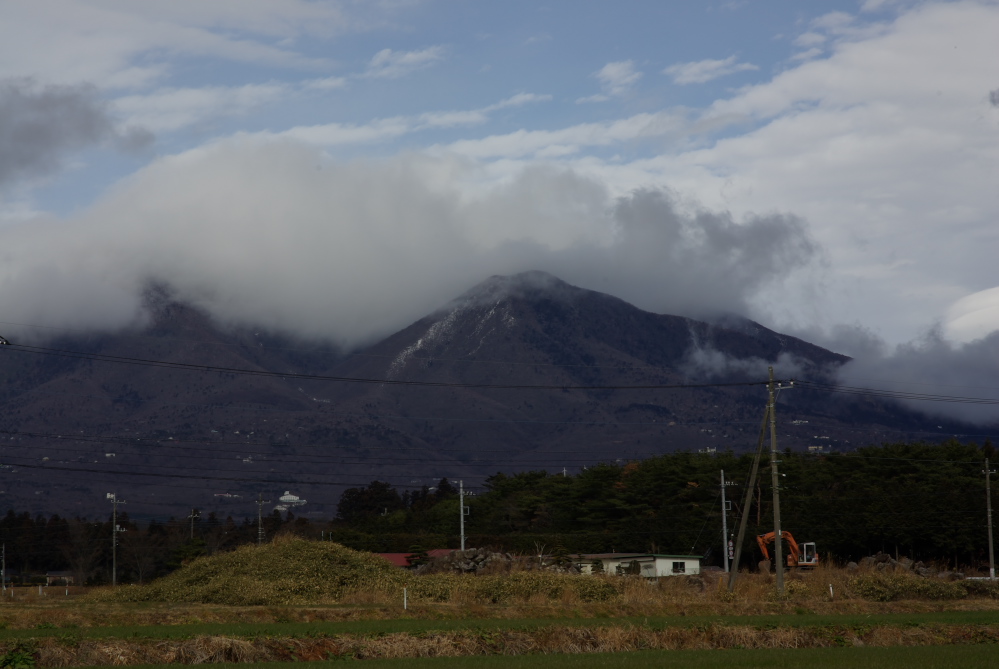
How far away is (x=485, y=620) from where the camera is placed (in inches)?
1703

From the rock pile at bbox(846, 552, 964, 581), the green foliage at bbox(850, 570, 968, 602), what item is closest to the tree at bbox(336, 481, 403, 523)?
the rock pile at bbox(846, 552, 964, 581)

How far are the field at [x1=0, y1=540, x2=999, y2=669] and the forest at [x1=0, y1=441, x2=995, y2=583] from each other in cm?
3013

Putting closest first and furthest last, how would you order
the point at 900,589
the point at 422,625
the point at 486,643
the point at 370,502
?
the point at 486,643
the point at 422,625
the point at 900,589
the point at 370,502

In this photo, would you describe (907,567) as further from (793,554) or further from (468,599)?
(468,599)

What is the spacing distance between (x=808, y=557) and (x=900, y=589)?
23.8 metres

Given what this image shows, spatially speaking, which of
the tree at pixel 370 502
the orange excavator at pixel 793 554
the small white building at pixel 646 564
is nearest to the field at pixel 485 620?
the orange excavator at pixel 793 554

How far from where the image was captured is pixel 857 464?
369 feet

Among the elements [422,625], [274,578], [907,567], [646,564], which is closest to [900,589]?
[907,567]

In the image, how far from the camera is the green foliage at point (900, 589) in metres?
59.2

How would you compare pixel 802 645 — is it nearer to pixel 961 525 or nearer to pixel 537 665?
pixel 537 665

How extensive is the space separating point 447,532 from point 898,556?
54760mm

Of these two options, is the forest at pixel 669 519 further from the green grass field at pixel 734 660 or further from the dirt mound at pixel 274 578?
the green grass field at pixel 734 660

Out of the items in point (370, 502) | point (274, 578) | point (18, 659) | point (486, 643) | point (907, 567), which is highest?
point (18, 659)

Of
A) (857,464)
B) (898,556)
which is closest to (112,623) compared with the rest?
(898,556)
